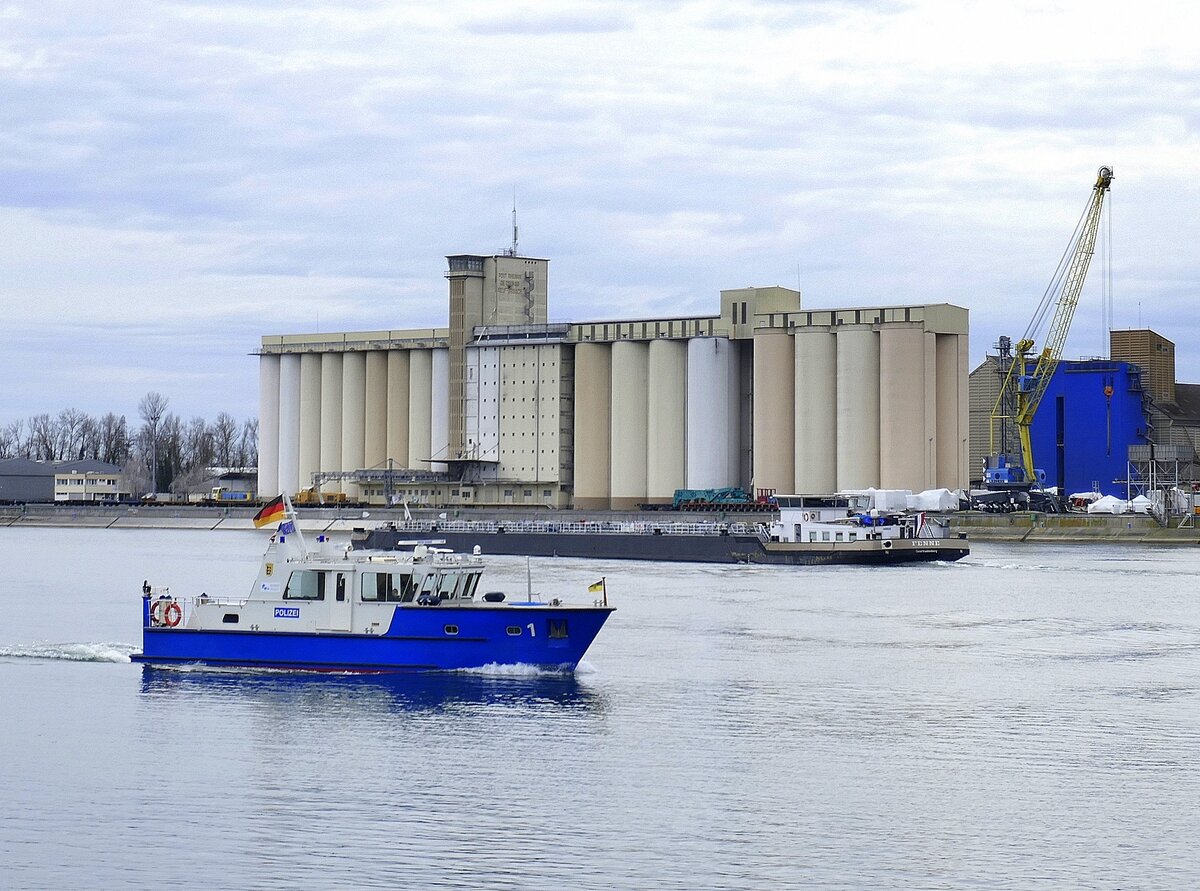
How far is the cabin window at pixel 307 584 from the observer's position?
41000 mm

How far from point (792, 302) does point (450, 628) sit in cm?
11565

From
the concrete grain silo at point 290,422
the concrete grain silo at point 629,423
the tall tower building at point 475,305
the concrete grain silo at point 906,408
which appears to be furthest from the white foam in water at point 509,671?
the concrete grain silo at point 290,422

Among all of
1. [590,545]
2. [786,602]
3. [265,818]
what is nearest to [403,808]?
[265,818]

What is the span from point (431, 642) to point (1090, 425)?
123732 millimetres

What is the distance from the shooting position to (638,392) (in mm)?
157500

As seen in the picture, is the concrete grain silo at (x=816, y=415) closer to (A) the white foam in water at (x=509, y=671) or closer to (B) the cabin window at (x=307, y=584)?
(A) the white foam in water at (x=509, y=671)

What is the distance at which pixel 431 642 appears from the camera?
41.2 meters

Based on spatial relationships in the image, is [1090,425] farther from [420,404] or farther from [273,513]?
[273,513]

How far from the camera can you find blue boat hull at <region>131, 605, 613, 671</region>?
1624 inches

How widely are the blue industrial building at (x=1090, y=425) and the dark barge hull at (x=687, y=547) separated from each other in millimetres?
56897

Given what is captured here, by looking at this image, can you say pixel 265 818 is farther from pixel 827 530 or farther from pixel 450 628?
pixel 827 530

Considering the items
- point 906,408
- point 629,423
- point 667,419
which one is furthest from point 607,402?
point 906,408

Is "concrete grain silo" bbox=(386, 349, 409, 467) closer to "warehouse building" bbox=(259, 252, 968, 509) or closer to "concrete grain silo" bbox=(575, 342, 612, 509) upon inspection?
"warehouse building" bbox=(259, 252, 968, 509)

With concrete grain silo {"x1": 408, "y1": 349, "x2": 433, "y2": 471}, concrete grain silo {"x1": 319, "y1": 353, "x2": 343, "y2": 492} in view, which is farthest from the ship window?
concrete grain silo {"x1": 319, "y1": 353, "x2": 343, "y2": 492}
